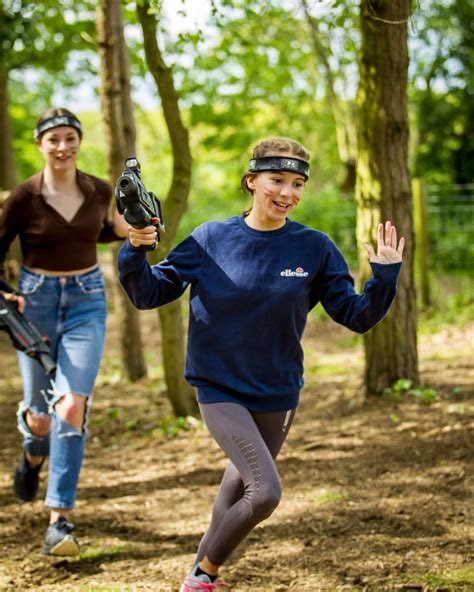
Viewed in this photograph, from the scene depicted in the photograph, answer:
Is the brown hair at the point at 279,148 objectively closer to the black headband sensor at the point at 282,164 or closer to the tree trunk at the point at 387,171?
the black headband sensor at the point at 282,164

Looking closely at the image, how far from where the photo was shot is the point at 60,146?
4578mm

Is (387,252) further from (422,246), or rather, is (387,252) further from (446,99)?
(446,99)

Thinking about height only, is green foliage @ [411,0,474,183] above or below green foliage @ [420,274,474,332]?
above

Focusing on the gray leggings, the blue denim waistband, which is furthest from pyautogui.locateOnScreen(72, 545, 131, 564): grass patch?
the blue denim waistband

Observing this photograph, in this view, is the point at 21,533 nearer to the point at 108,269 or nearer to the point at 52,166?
the point at 52,166

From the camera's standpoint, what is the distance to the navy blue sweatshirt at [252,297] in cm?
339

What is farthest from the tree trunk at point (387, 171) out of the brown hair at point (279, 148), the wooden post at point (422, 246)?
the wooden post at point (422, 246)

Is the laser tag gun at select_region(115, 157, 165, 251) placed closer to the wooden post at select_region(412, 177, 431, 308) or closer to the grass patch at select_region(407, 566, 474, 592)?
the grass patch at select_region(407, 566, 474, 592)

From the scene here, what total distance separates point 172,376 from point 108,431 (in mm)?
803

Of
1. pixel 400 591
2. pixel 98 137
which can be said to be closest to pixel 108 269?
pixel 400 591

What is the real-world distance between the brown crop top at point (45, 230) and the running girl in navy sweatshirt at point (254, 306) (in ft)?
4.21

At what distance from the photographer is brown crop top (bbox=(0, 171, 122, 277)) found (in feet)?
15.1

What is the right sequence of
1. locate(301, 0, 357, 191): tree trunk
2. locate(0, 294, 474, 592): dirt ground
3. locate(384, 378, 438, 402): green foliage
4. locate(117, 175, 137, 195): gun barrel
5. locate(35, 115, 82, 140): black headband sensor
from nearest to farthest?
1. locate(117, 175, 137, 195): gun barrel
2. locate(0, 294, 474, 592): dirt ground
3. locate(35, 115, 82, 140): black headband sensor
4. locate(384, 378, 438, 402): green foliage
5. locate(301, 0, 357, 191): tree trunk

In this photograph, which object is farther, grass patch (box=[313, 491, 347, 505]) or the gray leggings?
grass patch (box=[313, 491, 347, 505])
